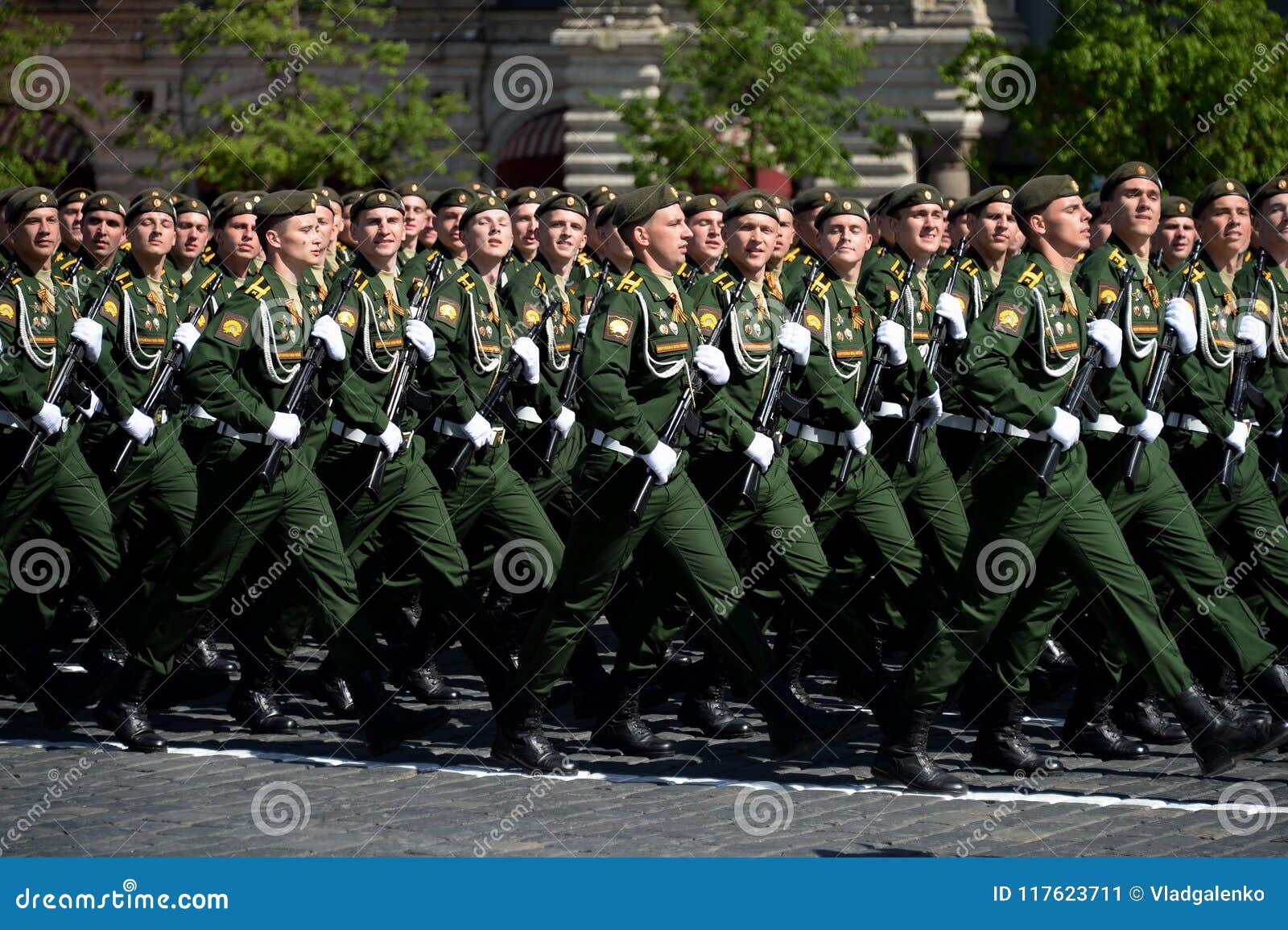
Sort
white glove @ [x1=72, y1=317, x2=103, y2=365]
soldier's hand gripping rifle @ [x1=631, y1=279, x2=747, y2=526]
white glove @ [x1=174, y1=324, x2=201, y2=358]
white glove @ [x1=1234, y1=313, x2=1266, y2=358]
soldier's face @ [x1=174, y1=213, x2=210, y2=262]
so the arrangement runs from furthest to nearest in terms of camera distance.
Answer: soldier's face @ [x1=174, y1=213, x2=210, y2=262], white glove @ [x1=174, y1=324, x2=201, y2=358], white glove @ [x1=72, y1=317, x2=103, y2=365], white glove @ [x1=1234, y1=313, x2=1266, y2=358], soldier's hand gripping rifle @ [x1=631, y1=279, x2=747, y2=526]

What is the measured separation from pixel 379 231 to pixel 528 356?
93cm

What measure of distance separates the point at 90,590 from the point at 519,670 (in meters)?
2.82

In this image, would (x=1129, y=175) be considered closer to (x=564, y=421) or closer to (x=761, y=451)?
(x=761, y=451)

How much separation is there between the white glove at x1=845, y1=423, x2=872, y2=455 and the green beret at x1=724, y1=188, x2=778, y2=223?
874mm

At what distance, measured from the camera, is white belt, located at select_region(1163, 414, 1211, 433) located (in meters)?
8.69

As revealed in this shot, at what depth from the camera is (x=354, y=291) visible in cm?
868

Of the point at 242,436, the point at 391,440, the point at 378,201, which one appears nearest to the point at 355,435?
the point at 391,440

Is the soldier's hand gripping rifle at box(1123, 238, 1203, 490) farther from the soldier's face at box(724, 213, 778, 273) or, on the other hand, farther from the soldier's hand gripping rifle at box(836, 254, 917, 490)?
the soldier's face at box(724, 213, 778, 273)

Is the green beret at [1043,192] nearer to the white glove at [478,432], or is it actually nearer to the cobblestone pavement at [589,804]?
the cobblestone pavement at [589,804]

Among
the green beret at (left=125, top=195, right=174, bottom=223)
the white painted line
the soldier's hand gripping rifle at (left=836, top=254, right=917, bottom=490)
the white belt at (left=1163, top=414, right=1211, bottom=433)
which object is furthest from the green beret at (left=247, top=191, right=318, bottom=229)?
the white belt at (left=1163, top=414, right=1211, bottom=433)

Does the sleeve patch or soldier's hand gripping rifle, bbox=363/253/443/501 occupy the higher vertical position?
the sleeve patch

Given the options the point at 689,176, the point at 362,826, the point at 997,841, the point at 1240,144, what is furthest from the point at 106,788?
the point at 689,176

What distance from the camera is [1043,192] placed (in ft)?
26.1

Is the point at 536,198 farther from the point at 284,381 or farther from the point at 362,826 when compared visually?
the point at 362,826
